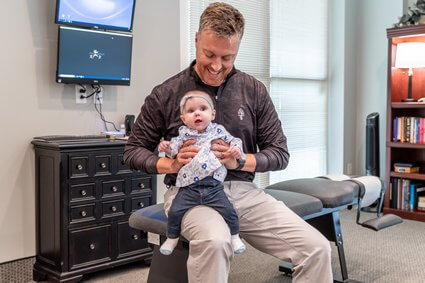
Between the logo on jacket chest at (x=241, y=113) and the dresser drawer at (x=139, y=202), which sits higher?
the logo on jacket chest at (x=241, y=113)

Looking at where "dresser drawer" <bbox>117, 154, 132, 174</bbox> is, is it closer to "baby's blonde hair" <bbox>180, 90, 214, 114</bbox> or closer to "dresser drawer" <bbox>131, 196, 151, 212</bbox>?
"dresser drawer" <bbox>131, 196, 151, 212</bbox>

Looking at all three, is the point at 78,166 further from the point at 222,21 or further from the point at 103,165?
the point at 222,21

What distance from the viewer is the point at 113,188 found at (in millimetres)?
2736

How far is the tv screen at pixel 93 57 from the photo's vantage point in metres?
2.72

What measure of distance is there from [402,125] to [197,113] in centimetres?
314

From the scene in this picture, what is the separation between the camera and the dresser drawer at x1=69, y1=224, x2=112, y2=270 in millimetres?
2590

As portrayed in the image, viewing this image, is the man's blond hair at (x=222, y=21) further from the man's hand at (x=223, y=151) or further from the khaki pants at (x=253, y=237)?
the khaki pants at (x=253, y=237)

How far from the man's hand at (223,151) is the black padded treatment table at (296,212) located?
1.21 ft

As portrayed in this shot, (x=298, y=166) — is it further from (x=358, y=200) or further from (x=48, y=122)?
(x=48, y=122)

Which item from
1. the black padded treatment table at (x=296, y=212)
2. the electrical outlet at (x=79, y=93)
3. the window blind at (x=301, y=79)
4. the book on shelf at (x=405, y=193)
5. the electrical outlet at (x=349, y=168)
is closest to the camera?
the black padded treatment table at (x=296, y=212)

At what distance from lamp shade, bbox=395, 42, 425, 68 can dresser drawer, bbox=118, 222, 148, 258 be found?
2807 millimetres

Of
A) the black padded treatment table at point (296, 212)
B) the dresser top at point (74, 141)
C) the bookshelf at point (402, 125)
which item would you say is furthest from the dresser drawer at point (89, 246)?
the bookshelf at point (402, 125)

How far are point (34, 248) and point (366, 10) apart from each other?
3.89 m

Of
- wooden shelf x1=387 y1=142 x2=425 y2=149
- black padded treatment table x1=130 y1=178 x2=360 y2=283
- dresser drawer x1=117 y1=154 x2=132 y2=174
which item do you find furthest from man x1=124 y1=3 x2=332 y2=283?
wooden shelf x1=387 y1=142 x2=425 y2=149
